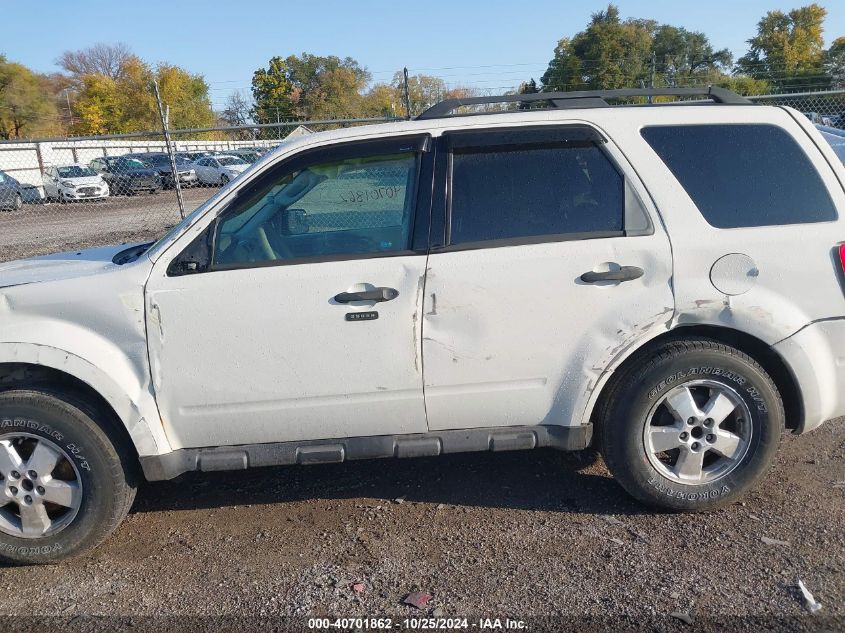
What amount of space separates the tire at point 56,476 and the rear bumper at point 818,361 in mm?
3219

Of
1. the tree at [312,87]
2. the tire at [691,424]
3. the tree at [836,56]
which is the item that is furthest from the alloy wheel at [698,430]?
the tree at [836,56]

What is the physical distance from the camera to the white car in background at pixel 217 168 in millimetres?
22359

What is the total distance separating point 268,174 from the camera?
3.45 m

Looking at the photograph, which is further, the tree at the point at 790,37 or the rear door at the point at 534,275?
the tree at the point at 790,37

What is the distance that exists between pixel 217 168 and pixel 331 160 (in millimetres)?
21102

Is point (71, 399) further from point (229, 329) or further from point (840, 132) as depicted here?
point (840, 132)

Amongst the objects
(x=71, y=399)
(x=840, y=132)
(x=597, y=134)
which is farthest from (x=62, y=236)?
(x=840, y=132)

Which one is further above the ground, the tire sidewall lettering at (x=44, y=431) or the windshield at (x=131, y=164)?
the windshield at (x=131, y=164)

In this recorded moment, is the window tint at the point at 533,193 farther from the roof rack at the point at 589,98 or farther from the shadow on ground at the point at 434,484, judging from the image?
the shadow on ground at the point at 434,484

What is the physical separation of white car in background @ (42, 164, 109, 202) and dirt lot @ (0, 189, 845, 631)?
21960mm

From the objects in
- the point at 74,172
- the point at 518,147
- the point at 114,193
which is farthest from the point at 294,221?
the point at 74,172

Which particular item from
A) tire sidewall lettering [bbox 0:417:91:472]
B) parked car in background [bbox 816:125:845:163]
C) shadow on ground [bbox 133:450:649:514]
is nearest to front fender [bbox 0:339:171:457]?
tire sidewall lettering [bbox 0:417:91:472]

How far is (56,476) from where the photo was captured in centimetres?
340

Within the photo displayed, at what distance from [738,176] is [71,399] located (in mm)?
3349
